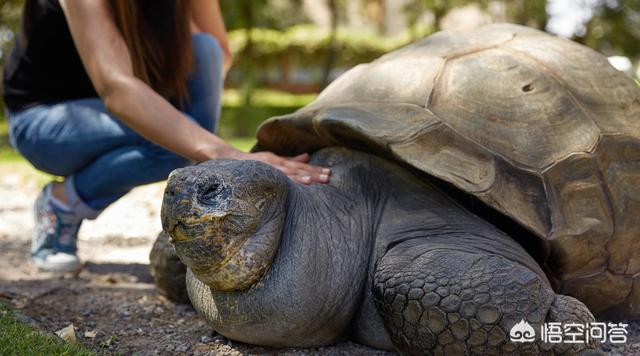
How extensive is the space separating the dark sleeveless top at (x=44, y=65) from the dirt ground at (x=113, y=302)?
82cm

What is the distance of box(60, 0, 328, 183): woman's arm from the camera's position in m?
2.46

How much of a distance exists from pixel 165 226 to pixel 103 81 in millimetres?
1007

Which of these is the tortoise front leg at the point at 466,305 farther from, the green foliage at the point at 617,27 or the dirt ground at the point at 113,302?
the green foliage at the point at 617,27

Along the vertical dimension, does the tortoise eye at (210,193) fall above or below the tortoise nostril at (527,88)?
below

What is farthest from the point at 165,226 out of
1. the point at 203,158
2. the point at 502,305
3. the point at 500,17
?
the point at 500,17

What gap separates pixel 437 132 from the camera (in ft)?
7.59

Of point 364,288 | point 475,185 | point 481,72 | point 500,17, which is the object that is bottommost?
point 500,17

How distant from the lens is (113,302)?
2.83 metres

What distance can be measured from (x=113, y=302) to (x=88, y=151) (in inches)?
31.0

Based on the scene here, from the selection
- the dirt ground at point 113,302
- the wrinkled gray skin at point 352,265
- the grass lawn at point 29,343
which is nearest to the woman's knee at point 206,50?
the dirt ground at point 113,302

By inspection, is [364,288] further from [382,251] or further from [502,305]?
[502,305]

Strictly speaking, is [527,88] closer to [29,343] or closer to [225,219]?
[225,219]

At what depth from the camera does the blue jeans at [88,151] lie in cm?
325

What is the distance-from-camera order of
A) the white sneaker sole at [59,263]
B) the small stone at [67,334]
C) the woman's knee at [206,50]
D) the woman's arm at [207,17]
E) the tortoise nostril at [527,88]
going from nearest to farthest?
1. the small stone at [67,334]
2. the tortoise nostril at [527,88]
3. the white sneaker sole at [59,263]
4. the woman's knee at [206,50]
5. the woman's arm at [207,17]
